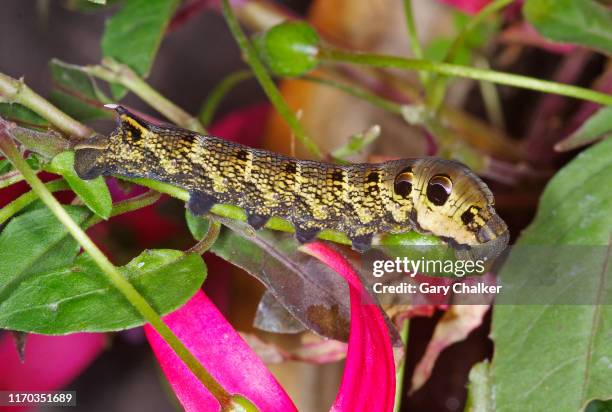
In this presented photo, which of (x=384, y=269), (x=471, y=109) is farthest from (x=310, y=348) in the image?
(x=471, y=109)

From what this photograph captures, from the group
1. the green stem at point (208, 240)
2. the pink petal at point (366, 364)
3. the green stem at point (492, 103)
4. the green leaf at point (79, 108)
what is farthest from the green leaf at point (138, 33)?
the green stem at point (492, 103)

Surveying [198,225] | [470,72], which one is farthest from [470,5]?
[198,225]

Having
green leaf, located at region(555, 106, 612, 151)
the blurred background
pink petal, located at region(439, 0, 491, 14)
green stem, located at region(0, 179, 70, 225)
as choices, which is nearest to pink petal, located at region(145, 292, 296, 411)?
green stem, located at region(0, 179, 70, 225)

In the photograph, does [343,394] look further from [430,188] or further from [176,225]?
[176,225]

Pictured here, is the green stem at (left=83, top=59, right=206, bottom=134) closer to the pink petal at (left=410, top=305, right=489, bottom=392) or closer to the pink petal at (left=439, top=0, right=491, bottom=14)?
the pink petal at (left=410, top=305, right=489, bottom=392)

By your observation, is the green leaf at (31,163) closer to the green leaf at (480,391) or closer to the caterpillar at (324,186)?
the caterpillar at (324,186)

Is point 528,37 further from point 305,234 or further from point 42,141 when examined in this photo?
point 42,141
